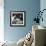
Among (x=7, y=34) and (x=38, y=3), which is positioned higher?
(x=38, y=3)

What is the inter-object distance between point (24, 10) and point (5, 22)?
0.91 m

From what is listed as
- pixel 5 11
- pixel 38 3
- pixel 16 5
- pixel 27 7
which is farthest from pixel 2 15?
pixel 38 3

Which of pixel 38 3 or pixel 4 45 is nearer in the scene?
pixel 4 45

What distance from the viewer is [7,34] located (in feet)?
18.5

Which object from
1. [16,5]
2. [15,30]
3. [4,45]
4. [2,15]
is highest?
[16,5]

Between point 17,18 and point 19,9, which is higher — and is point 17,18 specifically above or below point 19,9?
below

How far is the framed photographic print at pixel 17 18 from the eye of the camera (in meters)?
5.65

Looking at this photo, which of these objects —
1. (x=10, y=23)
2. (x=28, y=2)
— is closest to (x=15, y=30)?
(x=10, y=23)

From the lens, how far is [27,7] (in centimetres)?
565

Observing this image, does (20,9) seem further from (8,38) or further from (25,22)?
(8,38)

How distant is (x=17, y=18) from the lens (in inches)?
224

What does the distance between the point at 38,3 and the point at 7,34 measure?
70.4 inches

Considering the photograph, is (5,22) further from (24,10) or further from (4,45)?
(4,45)

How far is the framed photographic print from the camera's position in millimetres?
5651
